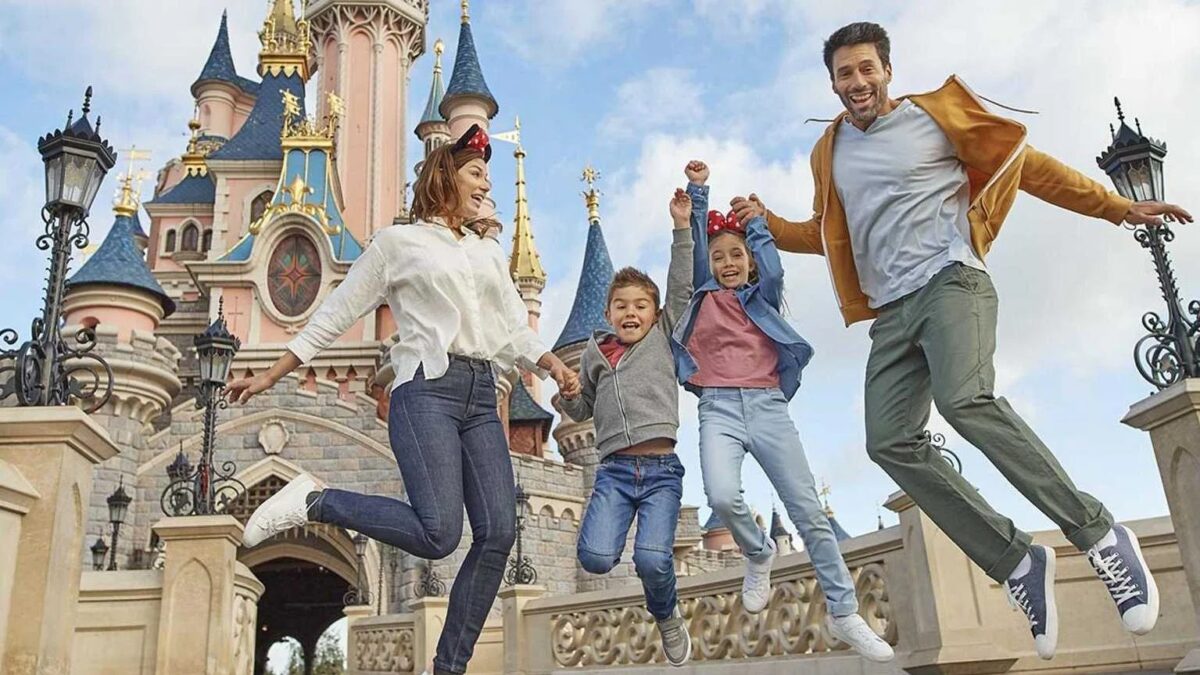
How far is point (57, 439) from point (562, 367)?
10.3 feet

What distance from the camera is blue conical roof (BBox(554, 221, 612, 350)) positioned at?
972 inches

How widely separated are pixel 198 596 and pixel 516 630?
2.82 meters

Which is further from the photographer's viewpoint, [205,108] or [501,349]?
[205,108]

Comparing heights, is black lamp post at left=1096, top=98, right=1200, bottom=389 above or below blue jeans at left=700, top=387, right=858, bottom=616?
above

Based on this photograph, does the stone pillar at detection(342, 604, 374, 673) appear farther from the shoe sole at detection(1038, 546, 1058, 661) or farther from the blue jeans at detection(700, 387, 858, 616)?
the shoe sole at detection(1038, 546, 1058, 661)

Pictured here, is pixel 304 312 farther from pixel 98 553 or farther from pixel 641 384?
pixel 641 384

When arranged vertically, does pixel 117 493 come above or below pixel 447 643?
above

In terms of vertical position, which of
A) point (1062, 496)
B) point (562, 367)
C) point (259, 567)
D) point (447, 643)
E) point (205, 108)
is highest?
point (205, 108)

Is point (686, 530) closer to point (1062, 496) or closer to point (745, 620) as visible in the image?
point (745, 620)

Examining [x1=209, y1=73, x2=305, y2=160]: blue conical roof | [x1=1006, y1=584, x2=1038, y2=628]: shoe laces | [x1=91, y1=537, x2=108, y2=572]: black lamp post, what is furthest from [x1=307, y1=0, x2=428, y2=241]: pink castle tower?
[x1=1006, y1=584, x2=1038, y2=628]: shoe laces

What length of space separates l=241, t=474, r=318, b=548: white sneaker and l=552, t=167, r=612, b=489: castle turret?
59.2 ft

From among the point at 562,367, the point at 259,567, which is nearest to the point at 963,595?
the point at 562,367

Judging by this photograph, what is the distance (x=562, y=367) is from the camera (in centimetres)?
322

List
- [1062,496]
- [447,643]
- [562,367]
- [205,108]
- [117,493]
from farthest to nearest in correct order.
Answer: [205,108]
[117,493]
[562,367]
[447,643]
[1062,496]
